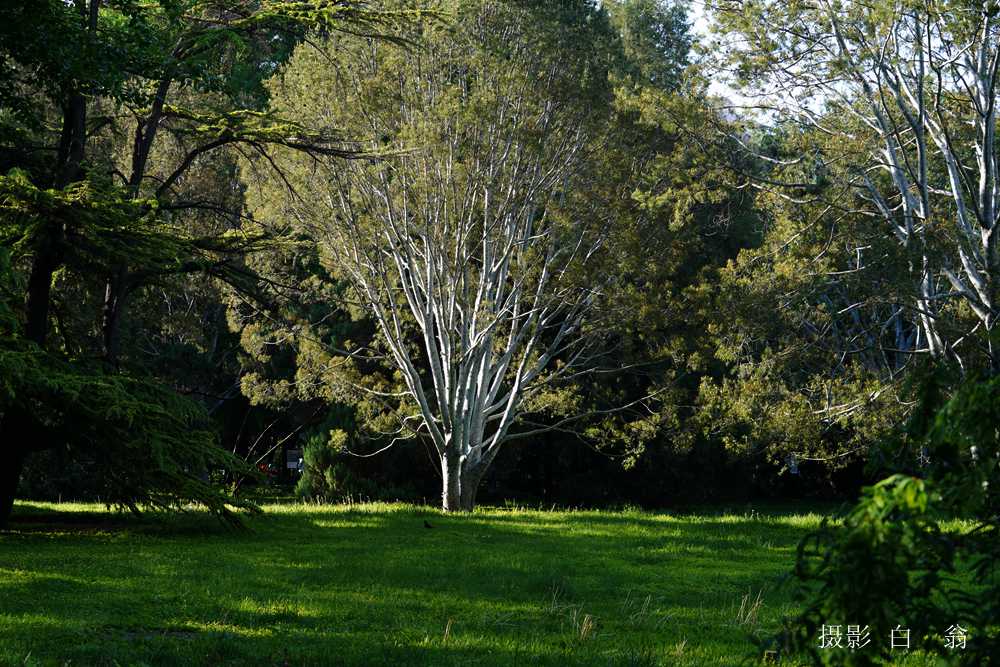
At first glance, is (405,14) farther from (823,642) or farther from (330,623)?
(823,642)

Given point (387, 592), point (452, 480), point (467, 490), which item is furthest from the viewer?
point (467, 490)

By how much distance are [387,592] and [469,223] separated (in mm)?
10463

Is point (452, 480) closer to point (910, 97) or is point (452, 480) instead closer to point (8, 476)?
point (8, 476)

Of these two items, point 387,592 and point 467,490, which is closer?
point 387,592

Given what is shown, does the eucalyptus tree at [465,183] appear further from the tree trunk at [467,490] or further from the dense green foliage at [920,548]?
the dense green foliage at [920,548]

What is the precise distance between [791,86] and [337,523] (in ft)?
35.6

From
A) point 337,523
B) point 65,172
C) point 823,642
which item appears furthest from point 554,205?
point 823,642

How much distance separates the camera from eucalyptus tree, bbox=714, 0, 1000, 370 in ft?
52.1

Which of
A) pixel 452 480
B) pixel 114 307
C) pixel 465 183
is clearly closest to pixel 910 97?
pixel 465 183

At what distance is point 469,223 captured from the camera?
18875 mm

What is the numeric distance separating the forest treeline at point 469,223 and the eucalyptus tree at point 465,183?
0.22ft

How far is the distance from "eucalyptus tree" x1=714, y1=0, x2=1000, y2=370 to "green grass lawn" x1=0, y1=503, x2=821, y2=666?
4738 millimetres

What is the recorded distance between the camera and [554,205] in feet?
68.6

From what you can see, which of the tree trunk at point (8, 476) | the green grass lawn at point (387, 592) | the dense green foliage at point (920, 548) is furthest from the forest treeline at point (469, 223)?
the dense green foliage at point (920, 548)
